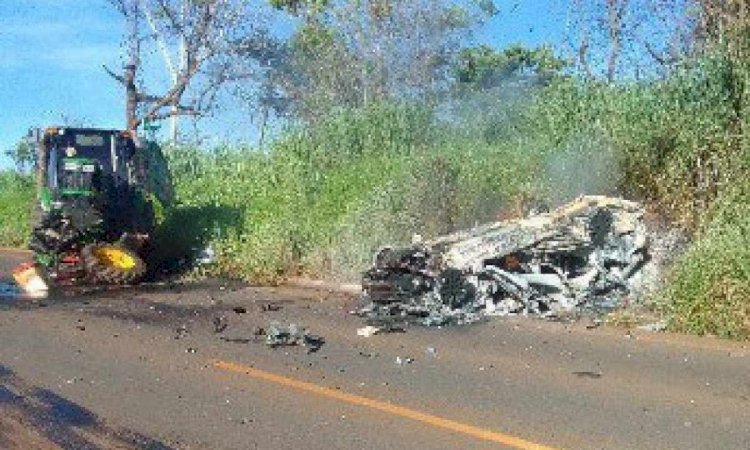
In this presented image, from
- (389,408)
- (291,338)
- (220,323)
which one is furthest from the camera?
(220,323)

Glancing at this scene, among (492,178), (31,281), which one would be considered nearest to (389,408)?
(492,178)

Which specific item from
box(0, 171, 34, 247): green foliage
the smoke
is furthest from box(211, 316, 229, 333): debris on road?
box(0, 171, 34, 247): green foliage

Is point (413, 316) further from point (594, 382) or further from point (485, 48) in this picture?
point (485, 48)

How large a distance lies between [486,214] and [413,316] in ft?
Answer: 16.1

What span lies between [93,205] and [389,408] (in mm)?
10587

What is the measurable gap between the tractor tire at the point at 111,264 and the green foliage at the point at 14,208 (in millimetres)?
10574

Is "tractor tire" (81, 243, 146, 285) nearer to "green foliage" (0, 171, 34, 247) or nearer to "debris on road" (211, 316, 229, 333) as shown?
"debris on road" (211, 316, 229, 333)

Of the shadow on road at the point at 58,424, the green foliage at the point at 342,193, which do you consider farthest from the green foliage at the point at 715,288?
the shadow on road at the point at 58,424

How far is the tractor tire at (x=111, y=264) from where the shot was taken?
1608 cm

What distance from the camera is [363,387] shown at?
26.3ft

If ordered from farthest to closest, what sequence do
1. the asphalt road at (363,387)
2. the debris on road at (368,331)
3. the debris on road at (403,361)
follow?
the debris on road at (368,331) → the debris on road at (403,361) → the asphalt road at (363,387)

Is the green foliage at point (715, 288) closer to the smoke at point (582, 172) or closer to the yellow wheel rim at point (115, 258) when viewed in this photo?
the smoke at point (582, 172)

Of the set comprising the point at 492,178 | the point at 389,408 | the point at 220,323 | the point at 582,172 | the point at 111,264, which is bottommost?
the point at 220,323

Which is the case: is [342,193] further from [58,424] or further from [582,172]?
[58,424]
